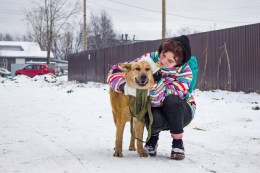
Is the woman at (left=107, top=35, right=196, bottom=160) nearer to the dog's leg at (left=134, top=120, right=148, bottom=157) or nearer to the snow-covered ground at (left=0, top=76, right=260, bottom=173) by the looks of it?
the dog's leg at (left=134, top=120, right=148, bottom=157)

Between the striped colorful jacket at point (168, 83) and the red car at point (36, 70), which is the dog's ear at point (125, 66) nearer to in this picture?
the striped colorful jacket at point (168, 83)

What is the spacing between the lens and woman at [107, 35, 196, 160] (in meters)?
2.66

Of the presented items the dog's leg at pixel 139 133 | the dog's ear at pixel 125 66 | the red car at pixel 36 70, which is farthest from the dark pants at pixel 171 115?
the red car at pixel 36 70

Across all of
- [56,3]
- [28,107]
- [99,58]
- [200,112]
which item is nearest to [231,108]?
[200,112]

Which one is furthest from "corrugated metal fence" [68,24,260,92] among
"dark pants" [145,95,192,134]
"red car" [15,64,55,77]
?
"red car" [15,64,55,77]

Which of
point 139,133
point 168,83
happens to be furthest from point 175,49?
point 139,133

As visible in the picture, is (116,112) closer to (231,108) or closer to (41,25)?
(231,108)

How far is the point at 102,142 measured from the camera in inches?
136

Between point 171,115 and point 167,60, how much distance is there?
1.81 feet

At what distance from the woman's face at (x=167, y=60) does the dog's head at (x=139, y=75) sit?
17 cm

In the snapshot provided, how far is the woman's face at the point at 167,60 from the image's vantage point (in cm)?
268

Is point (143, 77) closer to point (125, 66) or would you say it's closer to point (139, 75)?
point (139, 75)

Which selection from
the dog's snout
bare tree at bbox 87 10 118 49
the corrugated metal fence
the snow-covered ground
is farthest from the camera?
bare tree at bbox 87 10 118 49

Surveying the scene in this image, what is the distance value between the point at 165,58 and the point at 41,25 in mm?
30269
